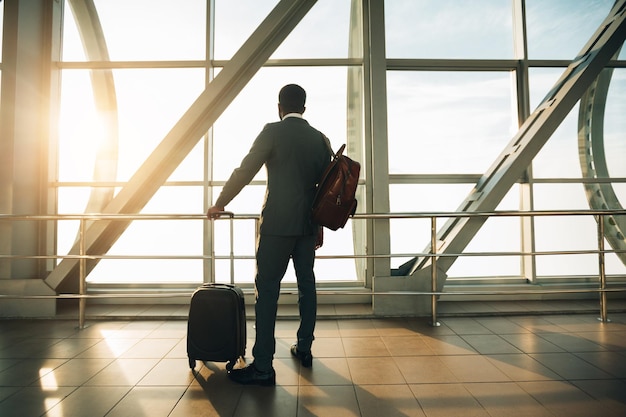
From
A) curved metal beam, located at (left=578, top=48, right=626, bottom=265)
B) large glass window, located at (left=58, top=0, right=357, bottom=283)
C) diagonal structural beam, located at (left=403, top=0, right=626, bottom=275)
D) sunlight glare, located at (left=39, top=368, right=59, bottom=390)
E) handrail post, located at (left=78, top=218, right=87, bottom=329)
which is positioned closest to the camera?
sunlight glare, located at (left=39, top=368, right=59, bottom=390)

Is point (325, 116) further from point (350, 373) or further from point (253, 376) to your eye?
point (253, 376)

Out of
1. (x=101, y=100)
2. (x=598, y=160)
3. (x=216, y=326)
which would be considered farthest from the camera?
(x=598, y=160)

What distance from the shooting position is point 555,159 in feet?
13.8

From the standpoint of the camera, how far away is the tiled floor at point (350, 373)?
1.74 m

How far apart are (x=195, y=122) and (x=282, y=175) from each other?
4.74ft

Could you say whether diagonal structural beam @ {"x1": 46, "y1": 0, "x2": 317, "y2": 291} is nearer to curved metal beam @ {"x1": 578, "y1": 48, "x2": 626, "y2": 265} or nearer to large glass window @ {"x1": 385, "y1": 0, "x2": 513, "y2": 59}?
large glass window @ {"x1": 385, "y1": 0, "x2": 513, "y2": 59}

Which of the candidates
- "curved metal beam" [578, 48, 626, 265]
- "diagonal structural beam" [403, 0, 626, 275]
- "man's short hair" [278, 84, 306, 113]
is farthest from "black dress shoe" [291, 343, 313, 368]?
"curved metal beam" [578, 48, 626, 265]

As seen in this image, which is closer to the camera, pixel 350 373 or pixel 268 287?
pixel 268 287

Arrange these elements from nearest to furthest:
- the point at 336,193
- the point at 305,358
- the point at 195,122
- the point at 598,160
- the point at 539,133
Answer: the point at 336,193
the point at 305,358
the point at 195,122
the point at 539,133
the point at 598,160

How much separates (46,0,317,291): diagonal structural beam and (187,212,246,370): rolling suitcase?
1453 millimetres

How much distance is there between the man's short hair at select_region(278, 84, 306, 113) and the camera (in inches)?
83.2

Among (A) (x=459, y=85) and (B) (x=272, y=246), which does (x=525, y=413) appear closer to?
(B) (x=272, y=246)

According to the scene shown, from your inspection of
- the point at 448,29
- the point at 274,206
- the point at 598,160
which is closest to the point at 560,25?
the point at 448,29

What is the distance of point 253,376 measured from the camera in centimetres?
201
